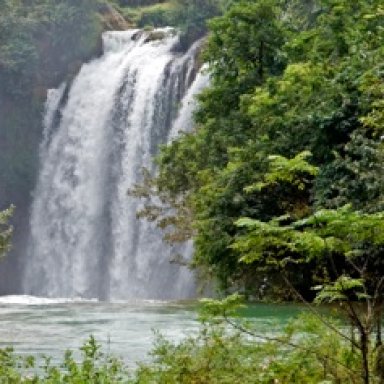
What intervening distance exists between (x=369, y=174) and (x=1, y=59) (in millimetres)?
30705

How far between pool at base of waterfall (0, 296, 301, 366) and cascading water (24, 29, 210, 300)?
48.3 feet

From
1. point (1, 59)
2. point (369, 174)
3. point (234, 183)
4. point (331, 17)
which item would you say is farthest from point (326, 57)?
point (1, 59)

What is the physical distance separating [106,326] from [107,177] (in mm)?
24106

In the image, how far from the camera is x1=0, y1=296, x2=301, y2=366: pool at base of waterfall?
43.4 ft

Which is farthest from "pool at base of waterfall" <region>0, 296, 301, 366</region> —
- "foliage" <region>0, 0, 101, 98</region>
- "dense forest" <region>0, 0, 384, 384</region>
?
"foliage" <region>0, 0, 101, 98</region>

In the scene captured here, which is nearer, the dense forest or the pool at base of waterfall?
the dense forest

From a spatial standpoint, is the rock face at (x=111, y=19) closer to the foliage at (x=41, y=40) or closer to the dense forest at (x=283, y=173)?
the foliage at (x=41, y=40)

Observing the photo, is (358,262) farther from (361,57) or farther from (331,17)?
(331,17)

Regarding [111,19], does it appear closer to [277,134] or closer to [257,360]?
[277,134]

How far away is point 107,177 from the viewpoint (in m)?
40.8

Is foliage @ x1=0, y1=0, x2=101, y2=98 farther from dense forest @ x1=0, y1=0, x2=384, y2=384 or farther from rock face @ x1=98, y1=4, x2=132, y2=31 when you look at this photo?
dense forest @ x1=0, y1=0, x2=384, y2=384

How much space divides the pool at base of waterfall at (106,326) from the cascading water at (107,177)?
14.7 meters

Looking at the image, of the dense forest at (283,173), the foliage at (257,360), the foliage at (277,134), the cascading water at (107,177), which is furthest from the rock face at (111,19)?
the foliage at (257,360)

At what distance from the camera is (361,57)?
19.8 m
